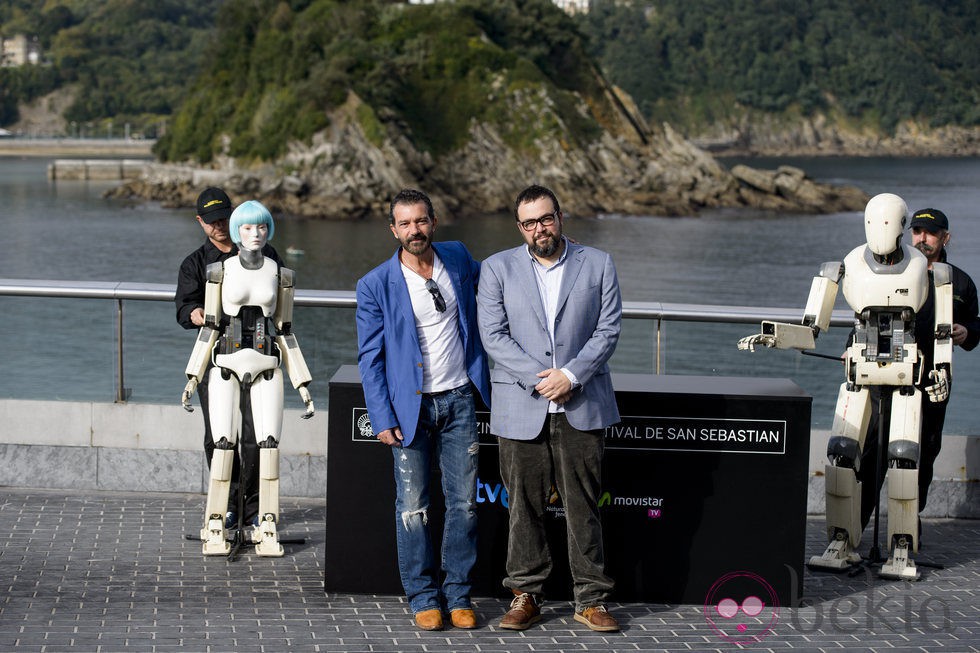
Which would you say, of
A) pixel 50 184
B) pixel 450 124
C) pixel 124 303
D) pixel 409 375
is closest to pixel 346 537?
pixel 409 375

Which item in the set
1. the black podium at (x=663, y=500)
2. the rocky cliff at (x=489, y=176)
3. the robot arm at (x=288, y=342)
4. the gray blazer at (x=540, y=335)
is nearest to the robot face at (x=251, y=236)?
the robot arm at (x=288, y=342)

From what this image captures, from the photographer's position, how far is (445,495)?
21.7 feet

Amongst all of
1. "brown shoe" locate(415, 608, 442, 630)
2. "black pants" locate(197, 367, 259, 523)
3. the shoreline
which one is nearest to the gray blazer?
"brown shoe" locate(415, 608, 442, 630)

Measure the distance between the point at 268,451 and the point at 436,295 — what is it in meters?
1.78

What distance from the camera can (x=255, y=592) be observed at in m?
6.98

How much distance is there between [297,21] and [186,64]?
283 ft

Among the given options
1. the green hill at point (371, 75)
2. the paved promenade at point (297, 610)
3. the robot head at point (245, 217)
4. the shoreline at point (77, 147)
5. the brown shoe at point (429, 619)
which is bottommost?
the paved promenade at point (297, 610)

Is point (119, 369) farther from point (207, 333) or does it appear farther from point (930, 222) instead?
point (930, 222)

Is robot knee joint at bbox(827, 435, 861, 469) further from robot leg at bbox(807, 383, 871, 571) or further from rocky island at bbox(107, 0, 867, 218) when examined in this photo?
rocky island at bbox(107, 0, 867, 218)

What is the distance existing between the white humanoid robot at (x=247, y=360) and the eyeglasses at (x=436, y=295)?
139cm

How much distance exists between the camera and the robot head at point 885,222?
723cm

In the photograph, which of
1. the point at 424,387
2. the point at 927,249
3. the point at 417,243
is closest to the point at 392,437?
the point at 424,387

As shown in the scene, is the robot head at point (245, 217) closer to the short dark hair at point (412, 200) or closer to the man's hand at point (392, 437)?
the short dark hair at point (412, 200)

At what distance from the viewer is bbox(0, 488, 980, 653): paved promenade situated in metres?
6.23
